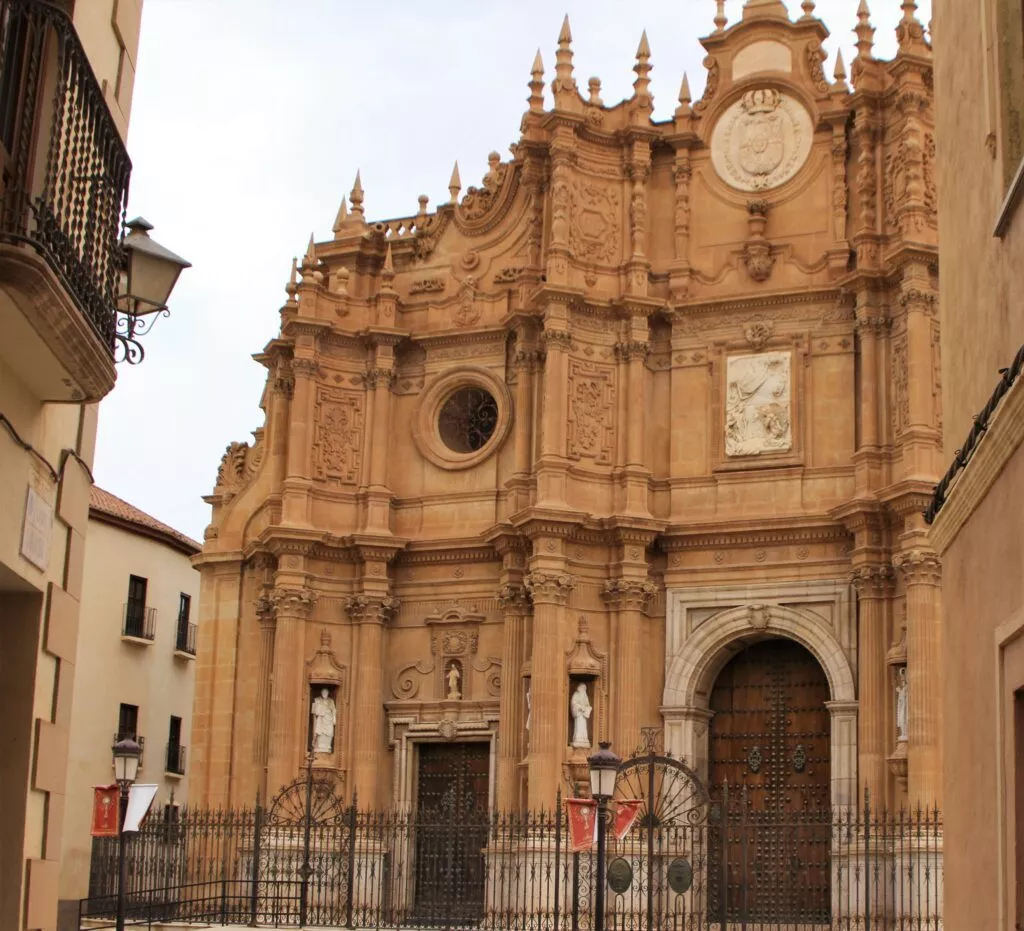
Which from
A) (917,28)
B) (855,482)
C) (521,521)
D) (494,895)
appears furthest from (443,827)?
(917,28)

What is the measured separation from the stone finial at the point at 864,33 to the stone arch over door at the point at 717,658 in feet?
29.0

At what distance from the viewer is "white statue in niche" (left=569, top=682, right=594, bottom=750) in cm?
2697

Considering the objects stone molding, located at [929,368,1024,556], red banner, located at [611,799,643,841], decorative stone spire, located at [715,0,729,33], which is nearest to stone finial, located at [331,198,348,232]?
decorative stone spire, located at [715,0,729,33]

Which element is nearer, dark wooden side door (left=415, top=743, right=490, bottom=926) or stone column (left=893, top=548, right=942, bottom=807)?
stone column (left=893, top=548, right=942, bottom=807)

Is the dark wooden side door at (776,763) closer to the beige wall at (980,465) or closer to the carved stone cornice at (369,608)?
the carved stone cornice at (369,608)

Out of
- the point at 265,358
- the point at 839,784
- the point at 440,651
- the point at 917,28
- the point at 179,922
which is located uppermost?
the point at 917,28

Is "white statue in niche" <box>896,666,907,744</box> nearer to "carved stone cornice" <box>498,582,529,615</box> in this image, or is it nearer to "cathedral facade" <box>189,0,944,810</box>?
"cathedral facade" <box>189,0,944,810</box>

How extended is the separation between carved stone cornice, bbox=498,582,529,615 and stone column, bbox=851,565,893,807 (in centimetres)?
523

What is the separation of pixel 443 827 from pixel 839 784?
6.19m

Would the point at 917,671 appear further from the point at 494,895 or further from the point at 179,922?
the point at 179,922

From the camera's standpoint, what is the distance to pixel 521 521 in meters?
27.7

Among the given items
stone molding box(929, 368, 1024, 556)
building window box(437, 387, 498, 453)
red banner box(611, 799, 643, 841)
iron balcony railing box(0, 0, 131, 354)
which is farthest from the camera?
building window box(437, 387, 498, 453)

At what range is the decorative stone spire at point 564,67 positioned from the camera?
2942cm

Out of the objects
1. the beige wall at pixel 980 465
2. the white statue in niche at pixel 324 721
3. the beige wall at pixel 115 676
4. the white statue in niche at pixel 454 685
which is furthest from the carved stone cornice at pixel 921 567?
the beige wall at pixel 115 676
